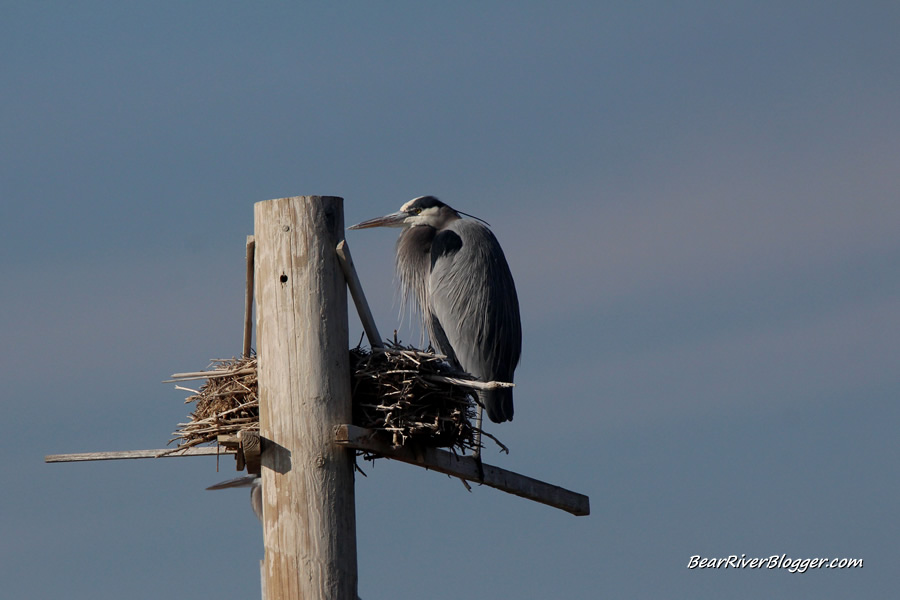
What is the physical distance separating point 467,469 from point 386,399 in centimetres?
65

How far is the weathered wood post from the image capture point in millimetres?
4375

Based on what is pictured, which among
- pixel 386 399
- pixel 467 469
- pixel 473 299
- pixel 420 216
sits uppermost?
pixel 420 216

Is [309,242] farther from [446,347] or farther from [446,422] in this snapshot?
[446,347]

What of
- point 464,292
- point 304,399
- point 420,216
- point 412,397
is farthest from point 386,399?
point 420,216

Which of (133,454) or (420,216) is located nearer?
(133,454)

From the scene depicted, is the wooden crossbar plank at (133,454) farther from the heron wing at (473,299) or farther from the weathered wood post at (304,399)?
the heron wing at (473,299)

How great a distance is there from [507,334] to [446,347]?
50 centimetres

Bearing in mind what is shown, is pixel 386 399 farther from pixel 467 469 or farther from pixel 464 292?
pixel 464 292

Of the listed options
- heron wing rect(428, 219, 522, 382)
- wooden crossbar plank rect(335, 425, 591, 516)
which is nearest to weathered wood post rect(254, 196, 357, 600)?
wooden crossbar plank rect(335, 425, 591, 516)

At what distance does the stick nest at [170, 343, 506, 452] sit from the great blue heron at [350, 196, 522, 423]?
3.26 metres

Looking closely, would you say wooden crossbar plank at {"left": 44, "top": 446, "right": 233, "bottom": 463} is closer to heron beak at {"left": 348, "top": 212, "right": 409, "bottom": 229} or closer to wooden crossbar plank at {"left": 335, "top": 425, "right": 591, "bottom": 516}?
wooden crossbar plank at {"left": 335, "top": 425, "right": 591, "bottom": 516}

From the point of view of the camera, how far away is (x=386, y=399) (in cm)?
484

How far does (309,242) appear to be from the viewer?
4684mm

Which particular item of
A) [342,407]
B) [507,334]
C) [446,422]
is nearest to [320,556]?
[342,407]
